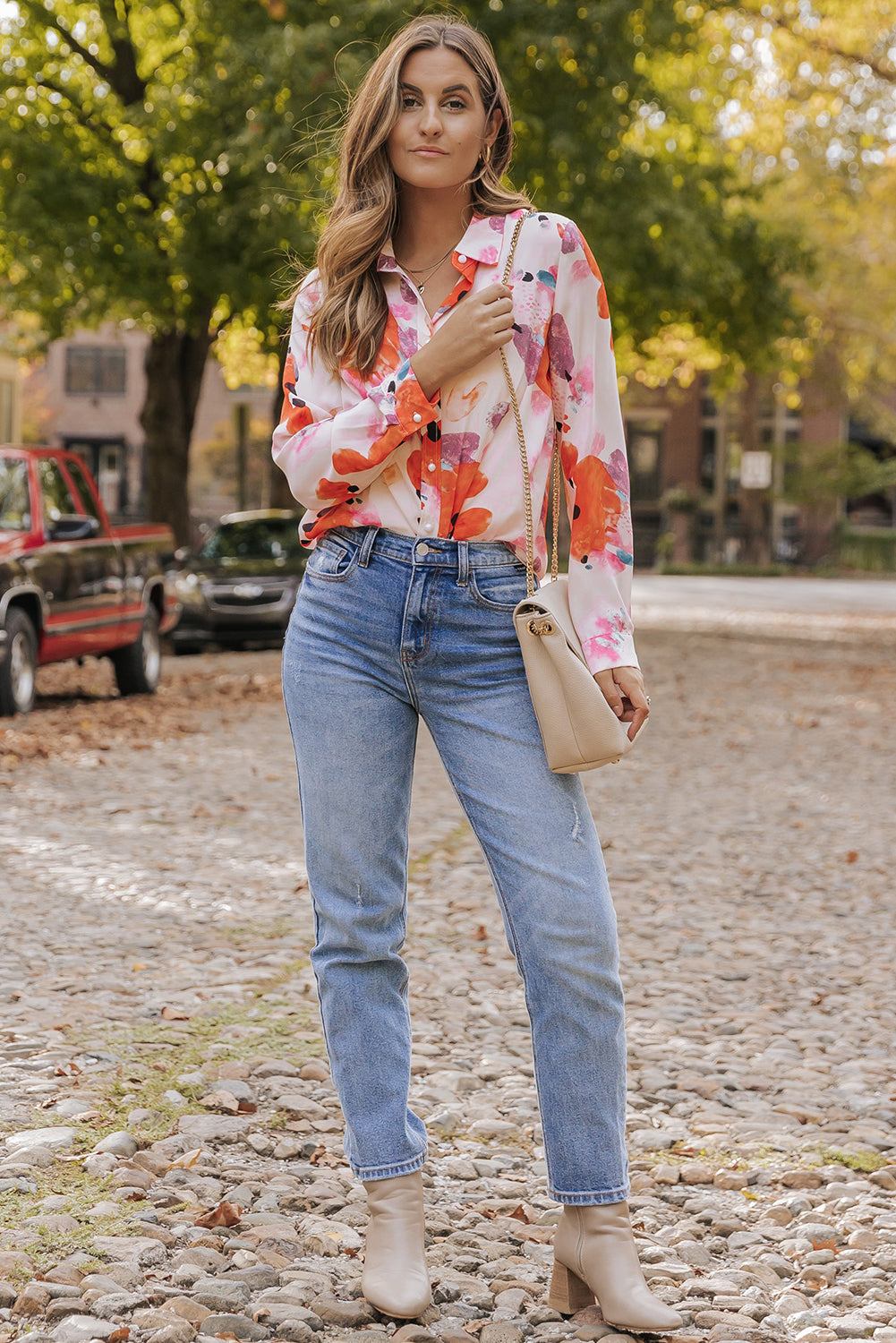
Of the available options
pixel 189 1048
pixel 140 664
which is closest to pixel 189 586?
pixel 140 664

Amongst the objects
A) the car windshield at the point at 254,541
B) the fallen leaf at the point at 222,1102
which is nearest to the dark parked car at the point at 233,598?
the car windshield at the point at 254,541

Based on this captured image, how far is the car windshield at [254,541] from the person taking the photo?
57.4 ft

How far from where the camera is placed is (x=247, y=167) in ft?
46.7

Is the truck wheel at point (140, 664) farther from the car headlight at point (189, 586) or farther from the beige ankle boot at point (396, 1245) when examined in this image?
the beige ankle boot at point (396, 1245)

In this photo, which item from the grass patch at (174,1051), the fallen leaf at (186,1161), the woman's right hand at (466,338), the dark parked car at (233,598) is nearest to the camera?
the woman's right hand at (466,338)

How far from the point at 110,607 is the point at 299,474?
32.8 feet

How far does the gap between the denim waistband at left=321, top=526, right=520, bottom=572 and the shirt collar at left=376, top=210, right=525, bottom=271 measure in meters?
0.42

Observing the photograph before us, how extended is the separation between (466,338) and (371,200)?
33 cm

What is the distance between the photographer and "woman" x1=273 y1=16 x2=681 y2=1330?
240 cm

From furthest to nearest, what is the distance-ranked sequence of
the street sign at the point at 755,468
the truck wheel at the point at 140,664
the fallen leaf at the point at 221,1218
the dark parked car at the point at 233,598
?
the street sign at the point at 755,468 < the dark parked car at the point at 233,598 < the truck wheel at the point at 140,664 < the fallen leaf at the point at 221,1218

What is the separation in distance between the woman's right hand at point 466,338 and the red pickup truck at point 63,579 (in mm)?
8530

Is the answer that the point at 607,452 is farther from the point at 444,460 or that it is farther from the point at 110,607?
the point at 110,607

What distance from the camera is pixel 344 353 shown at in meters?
2.46

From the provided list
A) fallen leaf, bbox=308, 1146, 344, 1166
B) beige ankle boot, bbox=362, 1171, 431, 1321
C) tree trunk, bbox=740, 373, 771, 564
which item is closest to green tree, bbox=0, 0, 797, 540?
fallen leaf, bbox=308, 1146, 344, 1166
